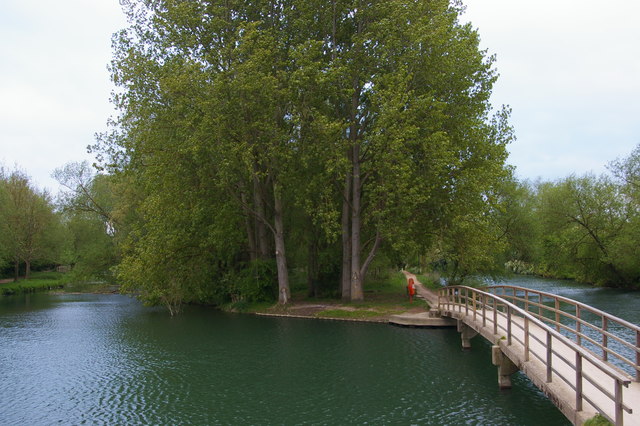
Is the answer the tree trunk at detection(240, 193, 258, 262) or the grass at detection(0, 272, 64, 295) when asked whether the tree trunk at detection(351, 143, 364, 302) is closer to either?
the tree trunk at detection(240, 193, 258, 262)

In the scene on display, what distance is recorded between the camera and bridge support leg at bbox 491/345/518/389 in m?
14.0

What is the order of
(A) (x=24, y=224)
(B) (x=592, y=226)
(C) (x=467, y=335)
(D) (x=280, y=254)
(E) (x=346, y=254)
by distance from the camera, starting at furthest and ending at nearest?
(A) (x=24, y=224) → (B) (x=592, y=226) → (E) (x=346, y=254) → (D) (x=280, y=254) → (C) (x=467, y=335)

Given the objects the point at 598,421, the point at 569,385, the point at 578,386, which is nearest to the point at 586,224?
the point at 569,385

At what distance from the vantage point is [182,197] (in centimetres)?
3041

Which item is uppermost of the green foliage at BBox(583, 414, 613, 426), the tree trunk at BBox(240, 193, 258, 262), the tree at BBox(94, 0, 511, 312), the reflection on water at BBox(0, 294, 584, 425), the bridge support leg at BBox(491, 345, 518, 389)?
the tree at BBox(94, 0, 511, 312)

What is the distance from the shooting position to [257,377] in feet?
55.0

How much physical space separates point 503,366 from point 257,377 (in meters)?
7.67

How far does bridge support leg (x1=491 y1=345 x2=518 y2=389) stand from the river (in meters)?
0.33

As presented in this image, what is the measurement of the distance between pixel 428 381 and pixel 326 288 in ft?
70.1

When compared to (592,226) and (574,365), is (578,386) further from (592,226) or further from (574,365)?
(592,226)

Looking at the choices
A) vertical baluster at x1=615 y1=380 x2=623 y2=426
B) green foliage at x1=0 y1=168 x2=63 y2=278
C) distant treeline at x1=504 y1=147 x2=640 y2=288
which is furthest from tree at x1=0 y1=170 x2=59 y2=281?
vertical baluster at x1=615 y1=380 x2=623 y2=426

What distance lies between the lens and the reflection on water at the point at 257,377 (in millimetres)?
13069

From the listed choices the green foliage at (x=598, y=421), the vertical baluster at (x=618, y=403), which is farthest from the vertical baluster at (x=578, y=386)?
the vertical baluster at (x=618, y=403)

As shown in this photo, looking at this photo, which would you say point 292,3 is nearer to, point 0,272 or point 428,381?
point 428,381
